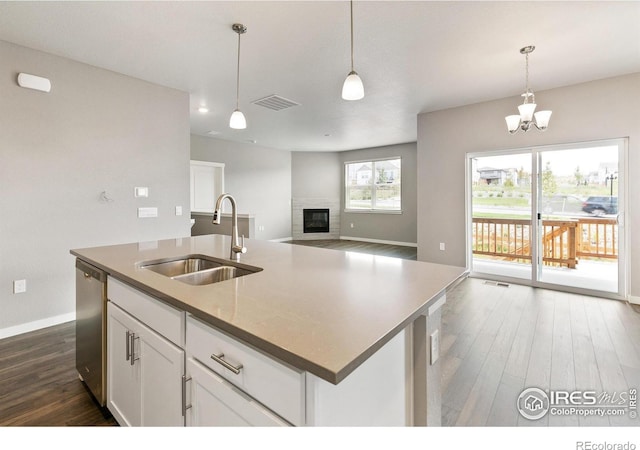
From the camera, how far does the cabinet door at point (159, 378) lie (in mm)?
1186

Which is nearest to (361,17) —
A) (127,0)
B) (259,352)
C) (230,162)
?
(127,0)

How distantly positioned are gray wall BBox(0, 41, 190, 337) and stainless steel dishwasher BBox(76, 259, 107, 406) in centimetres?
155

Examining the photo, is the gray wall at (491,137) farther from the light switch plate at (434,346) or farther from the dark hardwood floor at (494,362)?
the light switch plate at (434,346)

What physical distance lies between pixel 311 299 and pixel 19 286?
335 cm

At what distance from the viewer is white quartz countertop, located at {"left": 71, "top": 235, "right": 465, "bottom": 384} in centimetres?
79

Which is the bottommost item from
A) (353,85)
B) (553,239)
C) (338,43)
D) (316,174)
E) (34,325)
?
(34,325)

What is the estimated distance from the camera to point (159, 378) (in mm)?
1287

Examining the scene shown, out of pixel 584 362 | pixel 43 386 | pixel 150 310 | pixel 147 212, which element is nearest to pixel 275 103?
pixel 147 212

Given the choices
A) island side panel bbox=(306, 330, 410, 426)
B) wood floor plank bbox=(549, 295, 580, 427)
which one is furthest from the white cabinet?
wood floor plank bbox=(549, 295, 580, 427)

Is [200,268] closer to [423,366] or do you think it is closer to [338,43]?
[423,366]

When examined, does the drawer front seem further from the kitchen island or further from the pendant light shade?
the pendant light shade

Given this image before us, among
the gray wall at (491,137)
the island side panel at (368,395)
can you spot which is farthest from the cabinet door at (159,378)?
the gray wall at (491,137)

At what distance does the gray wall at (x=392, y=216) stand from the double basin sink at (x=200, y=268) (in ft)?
22.1

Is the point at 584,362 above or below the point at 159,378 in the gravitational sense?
below
